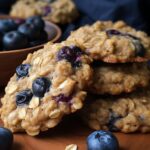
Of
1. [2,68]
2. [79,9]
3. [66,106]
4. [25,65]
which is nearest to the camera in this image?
[66,106]

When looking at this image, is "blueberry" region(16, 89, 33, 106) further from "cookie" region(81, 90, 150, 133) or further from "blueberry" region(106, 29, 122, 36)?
"blueberry" region(106, 29, 122, 36)

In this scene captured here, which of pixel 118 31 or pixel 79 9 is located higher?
pixel 118 31

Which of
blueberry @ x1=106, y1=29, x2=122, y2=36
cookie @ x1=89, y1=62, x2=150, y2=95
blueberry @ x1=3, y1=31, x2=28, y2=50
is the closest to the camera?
cookie @ x1=89, y1=62, x2=150, y2=95

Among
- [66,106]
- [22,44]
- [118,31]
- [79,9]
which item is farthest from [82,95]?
[79,9]

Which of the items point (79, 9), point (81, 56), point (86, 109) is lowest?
point (79, 9)

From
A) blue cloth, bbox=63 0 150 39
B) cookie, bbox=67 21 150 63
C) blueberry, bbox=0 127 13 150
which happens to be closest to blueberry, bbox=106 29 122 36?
cookie, bbox=67 21 150 63

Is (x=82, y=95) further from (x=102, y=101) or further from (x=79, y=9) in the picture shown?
(x=79, y=9)
